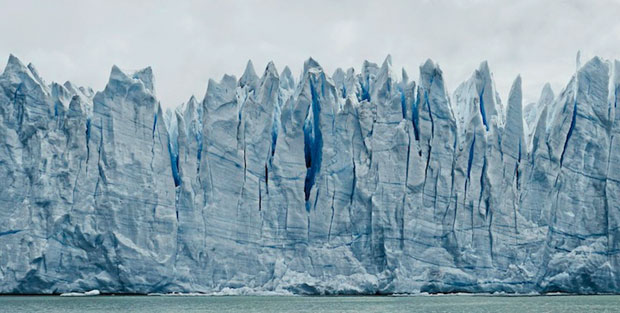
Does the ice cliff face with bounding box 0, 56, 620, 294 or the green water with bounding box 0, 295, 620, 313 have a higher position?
the ice cliff face with bounding box 0, 56, 620, 294

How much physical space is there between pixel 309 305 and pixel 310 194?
5.38 meters

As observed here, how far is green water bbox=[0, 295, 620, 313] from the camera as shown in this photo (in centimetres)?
1930

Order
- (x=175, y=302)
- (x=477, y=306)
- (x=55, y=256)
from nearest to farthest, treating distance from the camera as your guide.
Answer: (x=477, y=306), (x=175, y=302), (x=55, y=256)

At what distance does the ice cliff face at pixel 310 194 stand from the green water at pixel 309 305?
0.88 metres

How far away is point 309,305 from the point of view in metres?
21.2

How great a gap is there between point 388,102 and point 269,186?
17.0 ft

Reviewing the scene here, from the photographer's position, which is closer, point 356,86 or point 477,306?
point 477,306

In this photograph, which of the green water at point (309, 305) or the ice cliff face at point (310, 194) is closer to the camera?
the green water at point (309, 305)

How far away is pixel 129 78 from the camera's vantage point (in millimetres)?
25938

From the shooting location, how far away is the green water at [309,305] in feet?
63.3

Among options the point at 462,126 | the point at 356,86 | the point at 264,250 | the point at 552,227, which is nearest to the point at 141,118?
the point at 264,250

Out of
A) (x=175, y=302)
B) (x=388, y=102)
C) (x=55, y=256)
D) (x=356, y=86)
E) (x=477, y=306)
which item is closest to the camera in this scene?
(x=477, y=306)

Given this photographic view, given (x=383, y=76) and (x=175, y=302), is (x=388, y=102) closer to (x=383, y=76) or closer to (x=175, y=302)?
(x=383, y=76)

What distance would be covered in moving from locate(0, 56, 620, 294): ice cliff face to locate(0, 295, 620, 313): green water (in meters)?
0.88
